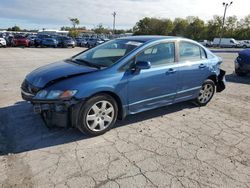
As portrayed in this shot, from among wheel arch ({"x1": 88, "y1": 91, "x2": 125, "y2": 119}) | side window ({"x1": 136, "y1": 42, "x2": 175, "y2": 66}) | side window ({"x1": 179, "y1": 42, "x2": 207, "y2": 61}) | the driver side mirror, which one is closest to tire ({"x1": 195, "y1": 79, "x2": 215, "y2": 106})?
side window ({"x1": 179, "y1": 42, "x2": 207, "y2": 61})

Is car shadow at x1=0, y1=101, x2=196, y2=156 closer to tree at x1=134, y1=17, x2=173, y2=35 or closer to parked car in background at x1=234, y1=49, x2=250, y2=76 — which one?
parked car in background at x1=234, y1=49, x2=250, y2=76

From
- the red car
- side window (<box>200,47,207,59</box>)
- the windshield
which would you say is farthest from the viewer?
the red car

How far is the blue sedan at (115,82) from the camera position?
12.4ft

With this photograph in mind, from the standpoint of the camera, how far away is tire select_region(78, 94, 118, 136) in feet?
12.6

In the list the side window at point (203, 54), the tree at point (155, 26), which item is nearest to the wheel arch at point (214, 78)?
Answer: the side window at point (203, 54)

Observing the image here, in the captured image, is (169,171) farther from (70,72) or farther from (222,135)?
(70,72)

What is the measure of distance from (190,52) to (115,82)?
211 centimetres

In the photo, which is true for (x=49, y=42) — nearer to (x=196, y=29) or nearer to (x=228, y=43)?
(x=228, y=43)

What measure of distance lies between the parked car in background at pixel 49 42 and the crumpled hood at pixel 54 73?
89.2 feet

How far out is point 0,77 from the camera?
28.0 feet

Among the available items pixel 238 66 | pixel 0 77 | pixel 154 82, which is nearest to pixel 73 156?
pixel 154 82

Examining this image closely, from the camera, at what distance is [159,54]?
472cm

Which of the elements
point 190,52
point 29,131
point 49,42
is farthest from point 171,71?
point 49,42

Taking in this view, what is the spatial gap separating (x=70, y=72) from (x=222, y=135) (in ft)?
9.25
